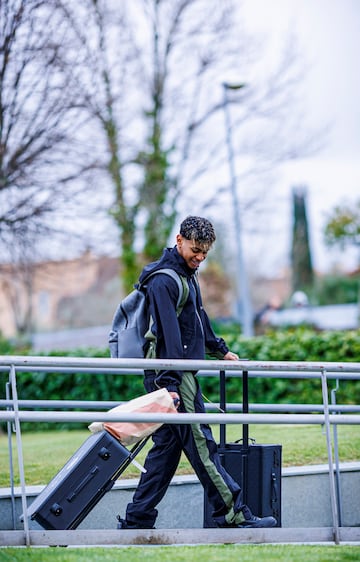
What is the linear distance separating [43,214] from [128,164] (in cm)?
771

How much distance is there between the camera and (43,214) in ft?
53.0

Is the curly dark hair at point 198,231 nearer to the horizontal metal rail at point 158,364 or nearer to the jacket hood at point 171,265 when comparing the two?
the jacket hood at point 171,265

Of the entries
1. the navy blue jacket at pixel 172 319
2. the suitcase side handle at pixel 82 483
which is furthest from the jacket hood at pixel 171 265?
the suitcase side handle at pixel 82 483

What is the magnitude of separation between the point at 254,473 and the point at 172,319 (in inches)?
46.8

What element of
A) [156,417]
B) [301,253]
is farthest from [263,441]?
[301,253]

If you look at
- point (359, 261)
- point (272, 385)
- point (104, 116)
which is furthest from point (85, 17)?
Result: point (359, 261)

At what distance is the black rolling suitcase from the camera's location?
206 inches

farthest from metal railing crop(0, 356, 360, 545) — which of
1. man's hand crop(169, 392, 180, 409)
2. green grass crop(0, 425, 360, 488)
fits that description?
green grass crop(0, 425, 360, 488)

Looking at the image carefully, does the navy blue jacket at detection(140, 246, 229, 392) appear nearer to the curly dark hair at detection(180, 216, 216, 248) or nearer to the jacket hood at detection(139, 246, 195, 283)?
the jacket hood at detection(139, 246, 195, 283)

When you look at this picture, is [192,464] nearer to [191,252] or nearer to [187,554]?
[187,554]

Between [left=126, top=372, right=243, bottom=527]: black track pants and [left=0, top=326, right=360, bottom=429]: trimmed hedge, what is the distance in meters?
9.12

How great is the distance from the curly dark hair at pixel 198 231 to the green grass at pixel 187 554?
1.77 meters

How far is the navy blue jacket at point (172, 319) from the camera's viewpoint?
5.32m

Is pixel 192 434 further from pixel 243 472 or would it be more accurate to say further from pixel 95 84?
pixel 95 84
